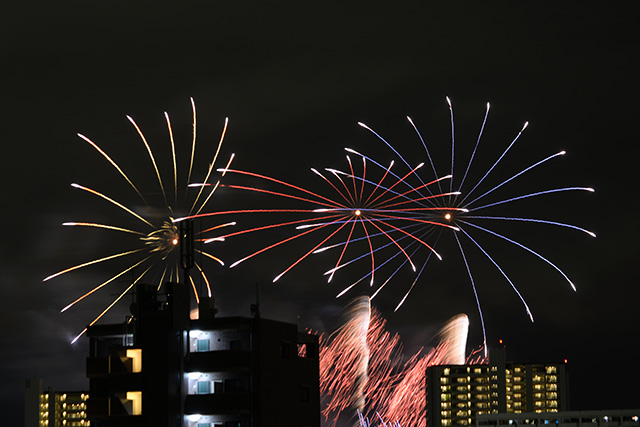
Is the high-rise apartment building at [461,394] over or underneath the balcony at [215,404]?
underneath

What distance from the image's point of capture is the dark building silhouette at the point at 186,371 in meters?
47.8

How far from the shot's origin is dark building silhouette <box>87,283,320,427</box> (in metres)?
47.8

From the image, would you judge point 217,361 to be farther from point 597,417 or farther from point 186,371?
point 597,417

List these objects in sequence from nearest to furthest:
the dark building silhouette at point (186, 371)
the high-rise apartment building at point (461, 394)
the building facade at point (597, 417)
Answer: the dark building silhouette at point (186, 371)
the building facade at point (597, 417)
the high-rise apartment building at point (461, 394)

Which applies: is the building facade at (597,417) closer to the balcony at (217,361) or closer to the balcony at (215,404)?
the balcony at (215,404)

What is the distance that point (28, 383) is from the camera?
18875 centimetres

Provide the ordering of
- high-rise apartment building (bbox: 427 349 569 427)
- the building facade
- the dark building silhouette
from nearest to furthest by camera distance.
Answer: the dark building silhouette < the building facade < high-rise apartment building (bbox: 427 349 569 427)

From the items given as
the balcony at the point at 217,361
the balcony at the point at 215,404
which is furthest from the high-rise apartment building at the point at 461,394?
the balcony at the point at 217,361

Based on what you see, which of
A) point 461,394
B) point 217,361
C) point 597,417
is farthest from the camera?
point 461,394

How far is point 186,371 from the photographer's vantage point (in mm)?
48531

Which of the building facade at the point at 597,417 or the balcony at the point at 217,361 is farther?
the building facade at the point at 597,417

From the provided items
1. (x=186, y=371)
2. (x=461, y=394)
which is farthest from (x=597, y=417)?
(x=461, y=394)

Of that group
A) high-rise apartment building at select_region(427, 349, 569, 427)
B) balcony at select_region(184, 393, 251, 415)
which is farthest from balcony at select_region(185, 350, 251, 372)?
high-rise apartment building at select_region(427, 349, 569, 427)

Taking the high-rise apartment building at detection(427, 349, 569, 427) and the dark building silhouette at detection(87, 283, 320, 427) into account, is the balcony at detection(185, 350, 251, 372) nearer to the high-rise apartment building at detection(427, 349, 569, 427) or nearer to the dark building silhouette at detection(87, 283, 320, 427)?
the dark building silhouette at detection(87, 283, 320, 427)
